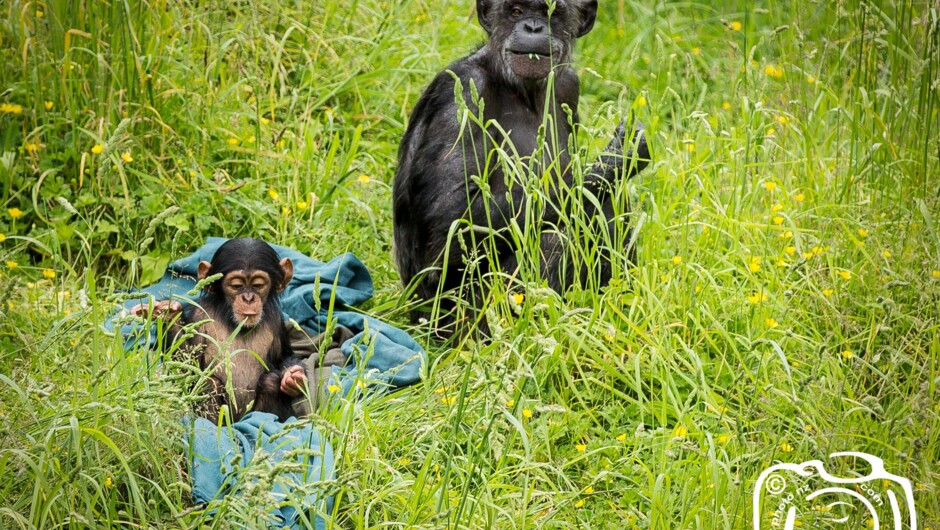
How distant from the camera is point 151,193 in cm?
602

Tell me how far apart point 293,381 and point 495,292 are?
95 cm

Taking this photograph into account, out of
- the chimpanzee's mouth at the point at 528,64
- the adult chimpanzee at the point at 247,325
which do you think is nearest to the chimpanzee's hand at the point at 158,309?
the adult chimpanzee at the point at 247,325

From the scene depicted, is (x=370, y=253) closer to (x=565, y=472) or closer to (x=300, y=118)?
(x=300, y=118)

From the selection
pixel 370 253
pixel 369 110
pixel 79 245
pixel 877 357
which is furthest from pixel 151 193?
pixel 877 357

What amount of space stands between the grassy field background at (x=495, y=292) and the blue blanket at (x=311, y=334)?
0.11m

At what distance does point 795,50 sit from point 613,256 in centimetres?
274

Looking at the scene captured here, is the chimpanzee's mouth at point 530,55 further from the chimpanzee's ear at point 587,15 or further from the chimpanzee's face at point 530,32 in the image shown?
the chimpanzee's ear at point 587,15

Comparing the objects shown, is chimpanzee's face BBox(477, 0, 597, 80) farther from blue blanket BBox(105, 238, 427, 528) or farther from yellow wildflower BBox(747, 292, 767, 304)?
yellow wildflower BBox(747, 292, 767, 304)

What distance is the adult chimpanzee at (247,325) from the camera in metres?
4.74

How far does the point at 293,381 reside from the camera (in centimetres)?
471

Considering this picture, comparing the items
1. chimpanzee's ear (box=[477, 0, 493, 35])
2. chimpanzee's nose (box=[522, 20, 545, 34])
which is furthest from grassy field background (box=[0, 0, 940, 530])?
chimpanzee's ear (box=[477, 0, 493, 35])

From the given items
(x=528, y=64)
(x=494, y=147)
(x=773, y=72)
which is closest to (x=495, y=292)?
(x=494, y=147)

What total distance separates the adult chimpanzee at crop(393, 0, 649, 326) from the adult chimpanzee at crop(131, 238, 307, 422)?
2.57 ft

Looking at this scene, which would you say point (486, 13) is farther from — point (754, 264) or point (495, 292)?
point (754, 264)
